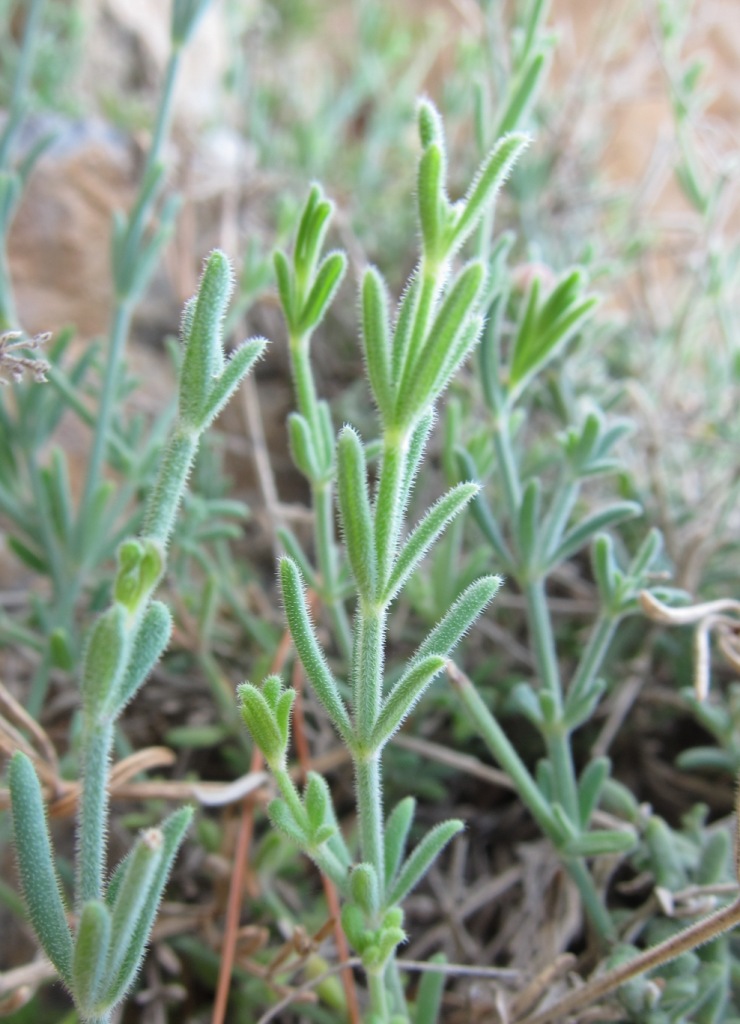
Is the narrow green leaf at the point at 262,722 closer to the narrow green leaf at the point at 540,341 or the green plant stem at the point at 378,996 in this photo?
the green plant stem at the point at 378,996

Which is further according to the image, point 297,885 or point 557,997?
point 297,885

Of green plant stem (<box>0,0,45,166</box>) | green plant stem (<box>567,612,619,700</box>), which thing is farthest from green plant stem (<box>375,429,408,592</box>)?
green plant stem (<box>0,0,45,166</box>)

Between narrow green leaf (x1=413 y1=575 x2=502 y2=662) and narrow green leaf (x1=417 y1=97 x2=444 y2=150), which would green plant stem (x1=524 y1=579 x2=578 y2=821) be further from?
narrow green leaf (x1=417 y1=97 x2=444 y2=150)

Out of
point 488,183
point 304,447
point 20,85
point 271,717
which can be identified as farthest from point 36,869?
point 20,85

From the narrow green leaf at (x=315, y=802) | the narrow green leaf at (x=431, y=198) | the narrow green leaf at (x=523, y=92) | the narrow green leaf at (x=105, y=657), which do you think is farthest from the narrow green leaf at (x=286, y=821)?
the narrow green leaf at (x=523, y=92)

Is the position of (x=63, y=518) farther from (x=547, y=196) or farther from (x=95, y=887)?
(x=547, y=196)

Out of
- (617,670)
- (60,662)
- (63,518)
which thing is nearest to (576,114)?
(617,670)
